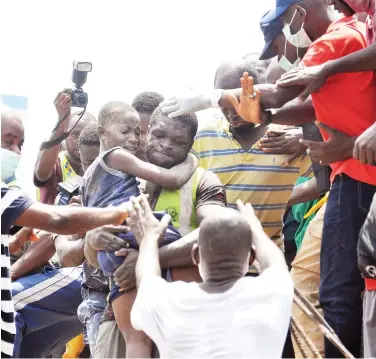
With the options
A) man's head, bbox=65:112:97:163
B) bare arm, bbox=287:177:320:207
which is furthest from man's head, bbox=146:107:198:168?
man's head, bbox=65:112:97:163

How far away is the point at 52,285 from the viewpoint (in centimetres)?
577

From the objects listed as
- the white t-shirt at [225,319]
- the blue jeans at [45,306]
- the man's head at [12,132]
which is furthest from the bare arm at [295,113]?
the blue jeans at [45,306]

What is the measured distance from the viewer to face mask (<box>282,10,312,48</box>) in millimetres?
4855

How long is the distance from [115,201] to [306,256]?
114cm

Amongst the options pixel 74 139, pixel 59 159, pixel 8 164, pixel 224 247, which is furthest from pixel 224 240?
pixel 59 159

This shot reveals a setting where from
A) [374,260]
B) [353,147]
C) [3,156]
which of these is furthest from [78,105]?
[374,260]

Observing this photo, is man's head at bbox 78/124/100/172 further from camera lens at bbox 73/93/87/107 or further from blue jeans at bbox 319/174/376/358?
blue jeans at bbox 319/174/376/358

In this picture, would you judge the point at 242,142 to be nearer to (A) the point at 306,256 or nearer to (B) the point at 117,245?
(A) the point at 306,256

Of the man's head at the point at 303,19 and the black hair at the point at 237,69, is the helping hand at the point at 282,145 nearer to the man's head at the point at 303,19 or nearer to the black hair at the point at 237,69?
the black hair at the point at 237,69

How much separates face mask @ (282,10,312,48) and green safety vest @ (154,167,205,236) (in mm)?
1134

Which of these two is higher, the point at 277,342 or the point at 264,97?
the point at 264,97

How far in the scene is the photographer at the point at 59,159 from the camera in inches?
237

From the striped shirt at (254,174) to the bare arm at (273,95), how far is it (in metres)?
0.47

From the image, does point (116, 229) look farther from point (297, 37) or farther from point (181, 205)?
point (297, 37)
